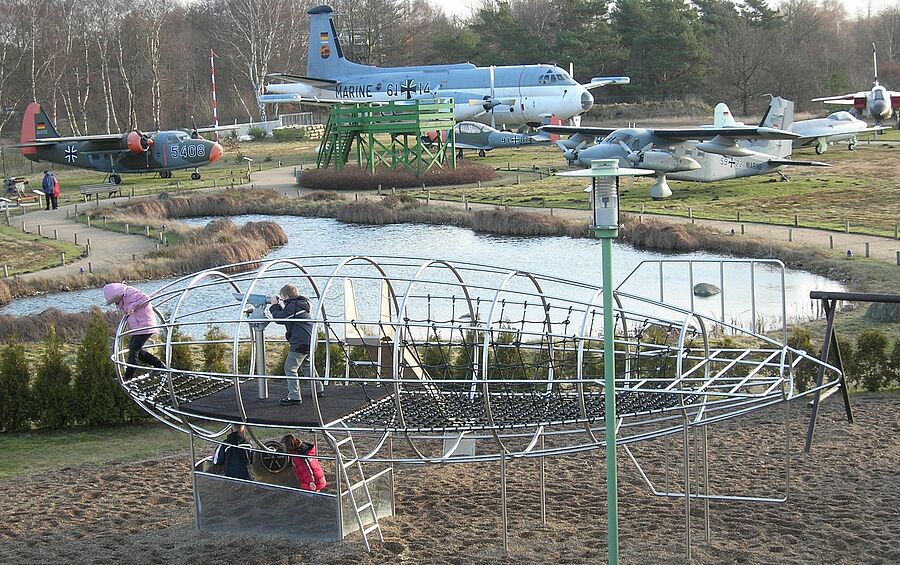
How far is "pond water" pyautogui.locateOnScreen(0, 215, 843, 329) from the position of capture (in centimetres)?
2059

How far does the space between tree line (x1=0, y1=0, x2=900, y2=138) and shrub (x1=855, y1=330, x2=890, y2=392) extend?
50.5 meters

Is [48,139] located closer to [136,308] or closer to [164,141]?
[164,141]

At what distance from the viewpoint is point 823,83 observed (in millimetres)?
69062

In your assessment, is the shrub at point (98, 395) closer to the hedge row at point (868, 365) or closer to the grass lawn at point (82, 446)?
the grass lawn at point (82, 446)

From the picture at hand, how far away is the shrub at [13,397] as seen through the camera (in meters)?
13.0

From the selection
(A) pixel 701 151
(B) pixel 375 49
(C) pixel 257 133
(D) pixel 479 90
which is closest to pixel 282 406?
(A) pixel 701 151

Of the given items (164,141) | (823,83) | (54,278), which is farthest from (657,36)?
(54,278)

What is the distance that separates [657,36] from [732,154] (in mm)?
38074

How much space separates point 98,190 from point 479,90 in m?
18.5

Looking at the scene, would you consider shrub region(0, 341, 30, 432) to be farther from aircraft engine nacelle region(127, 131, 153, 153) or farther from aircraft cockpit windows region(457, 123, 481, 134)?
aircraft cockpit windows region(457, 123, 481, 134)

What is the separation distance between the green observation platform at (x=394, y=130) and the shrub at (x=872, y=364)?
2946 cm

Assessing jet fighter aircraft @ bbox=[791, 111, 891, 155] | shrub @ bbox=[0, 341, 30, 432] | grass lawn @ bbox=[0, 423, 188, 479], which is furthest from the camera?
jet fighter aircraft @ bbox=[791, 111, 891, 155]

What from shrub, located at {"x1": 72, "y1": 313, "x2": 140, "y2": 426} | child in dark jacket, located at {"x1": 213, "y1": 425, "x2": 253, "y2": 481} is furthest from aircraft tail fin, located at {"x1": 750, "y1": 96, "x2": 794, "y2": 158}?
child in dark jacket, located at {"x1": 213, "y1": 425, "x2": 253, "y2": 481}

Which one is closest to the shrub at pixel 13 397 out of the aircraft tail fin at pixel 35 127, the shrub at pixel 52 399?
the shrub at pixel 52 399
